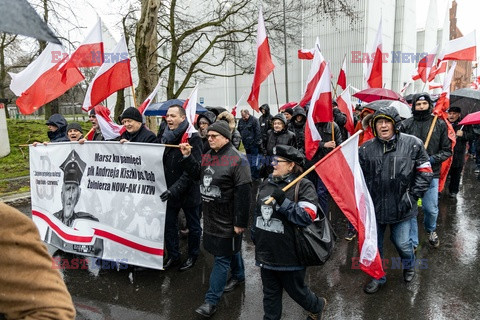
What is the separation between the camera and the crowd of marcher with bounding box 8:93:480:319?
2971mm

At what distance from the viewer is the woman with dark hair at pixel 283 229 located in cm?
285

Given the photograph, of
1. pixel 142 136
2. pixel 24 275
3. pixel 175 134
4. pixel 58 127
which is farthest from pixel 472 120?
pixel 58 127

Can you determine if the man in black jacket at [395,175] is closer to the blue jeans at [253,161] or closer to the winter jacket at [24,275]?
the winter jacket at [24,275]

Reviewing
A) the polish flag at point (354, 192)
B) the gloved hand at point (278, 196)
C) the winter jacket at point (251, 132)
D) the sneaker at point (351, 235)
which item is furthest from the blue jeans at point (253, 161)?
the gloved hand at point (278, 196)

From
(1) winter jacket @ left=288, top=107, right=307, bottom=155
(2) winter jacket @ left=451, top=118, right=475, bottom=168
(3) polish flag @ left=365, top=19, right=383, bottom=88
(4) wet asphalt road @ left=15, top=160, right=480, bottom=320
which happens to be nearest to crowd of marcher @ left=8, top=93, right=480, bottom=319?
(4) wet asphalt road @ left=15, top=160, right=480, bottom=320

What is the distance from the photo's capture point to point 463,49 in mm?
6859

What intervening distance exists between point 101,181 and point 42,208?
1160mm

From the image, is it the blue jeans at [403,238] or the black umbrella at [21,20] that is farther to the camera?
the blue jeans at [403,238]

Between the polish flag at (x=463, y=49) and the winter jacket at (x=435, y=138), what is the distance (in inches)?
96.3

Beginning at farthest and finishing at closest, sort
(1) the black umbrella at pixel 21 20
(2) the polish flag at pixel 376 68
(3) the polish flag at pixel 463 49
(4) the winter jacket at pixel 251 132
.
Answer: (4) the winter jacket at pixel 251 132
(2) the polish flag at pixel 376 68
(3) the polish flag at pixel 463 49
(1) the black umbrella at pixel 21 20

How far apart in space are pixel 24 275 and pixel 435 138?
17.8 ft

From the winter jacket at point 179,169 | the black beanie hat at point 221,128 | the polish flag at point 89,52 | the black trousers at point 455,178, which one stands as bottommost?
the black trousers at point 455,178

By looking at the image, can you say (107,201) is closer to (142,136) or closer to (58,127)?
(142,136)

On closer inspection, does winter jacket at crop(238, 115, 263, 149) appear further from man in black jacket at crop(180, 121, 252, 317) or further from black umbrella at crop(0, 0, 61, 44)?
black umbrella at crop(0, 0, 61, 44)
